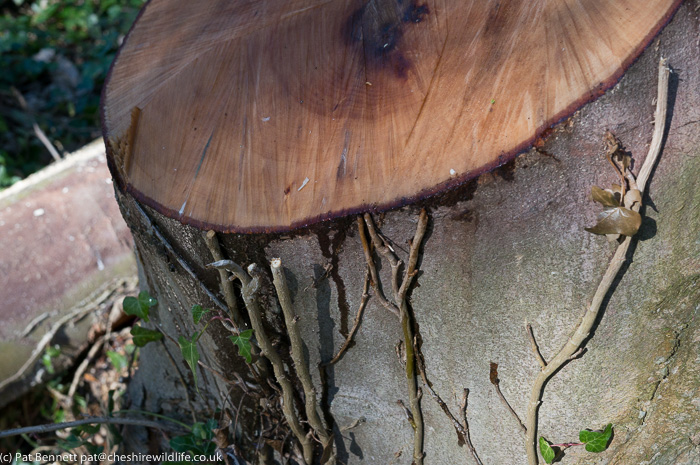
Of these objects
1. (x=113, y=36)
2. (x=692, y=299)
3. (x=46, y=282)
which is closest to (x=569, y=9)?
(x=692, y=299)

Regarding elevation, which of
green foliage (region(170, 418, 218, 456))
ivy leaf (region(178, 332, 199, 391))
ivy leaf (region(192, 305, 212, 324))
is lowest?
green foliage (region(170, 418, 218, 456))

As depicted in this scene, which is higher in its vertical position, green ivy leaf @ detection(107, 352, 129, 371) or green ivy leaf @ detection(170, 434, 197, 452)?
green ivy leaf @ detection(170, 434, 197, 452)

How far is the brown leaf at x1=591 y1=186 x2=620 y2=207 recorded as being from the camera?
0.83 m

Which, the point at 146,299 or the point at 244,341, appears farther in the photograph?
the point at 146,299

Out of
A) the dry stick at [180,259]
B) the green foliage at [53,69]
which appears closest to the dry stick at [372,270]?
the dry stick at [180,259]

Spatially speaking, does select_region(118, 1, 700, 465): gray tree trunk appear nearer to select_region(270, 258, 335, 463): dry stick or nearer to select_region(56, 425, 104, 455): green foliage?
select_region(270, 258, 335, 463): dry stick

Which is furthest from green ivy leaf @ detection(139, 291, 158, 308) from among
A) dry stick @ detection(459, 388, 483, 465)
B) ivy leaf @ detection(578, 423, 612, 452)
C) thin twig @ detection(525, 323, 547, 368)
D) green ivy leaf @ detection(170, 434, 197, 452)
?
ivy leaf @ detection(578, 423, 612, 452)

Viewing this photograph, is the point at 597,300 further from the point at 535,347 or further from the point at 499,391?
the point at 499,391

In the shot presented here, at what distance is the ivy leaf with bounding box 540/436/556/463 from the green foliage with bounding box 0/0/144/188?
11.2 ft

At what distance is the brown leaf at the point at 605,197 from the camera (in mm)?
832

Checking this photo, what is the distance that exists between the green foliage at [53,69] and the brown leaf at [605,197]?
11.5ft

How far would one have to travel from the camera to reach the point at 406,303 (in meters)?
1.01

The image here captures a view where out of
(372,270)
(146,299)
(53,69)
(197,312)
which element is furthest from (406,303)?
(53,69)

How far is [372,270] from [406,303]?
97mm
